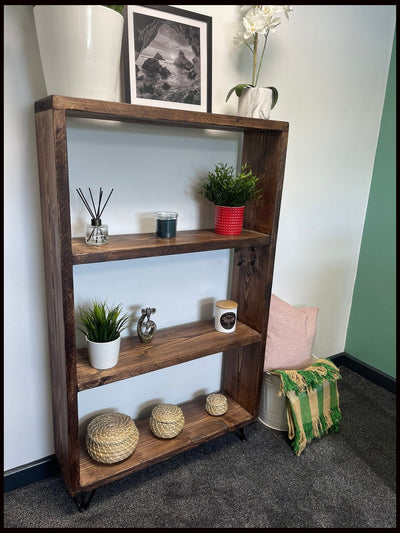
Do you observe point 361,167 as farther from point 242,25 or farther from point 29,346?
point 29,346

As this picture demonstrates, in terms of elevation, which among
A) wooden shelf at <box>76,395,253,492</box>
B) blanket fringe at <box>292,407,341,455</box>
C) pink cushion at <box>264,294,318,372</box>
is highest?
pink cushion at <box>264,294,318,372</box>

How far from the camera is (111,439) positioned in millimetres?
1315

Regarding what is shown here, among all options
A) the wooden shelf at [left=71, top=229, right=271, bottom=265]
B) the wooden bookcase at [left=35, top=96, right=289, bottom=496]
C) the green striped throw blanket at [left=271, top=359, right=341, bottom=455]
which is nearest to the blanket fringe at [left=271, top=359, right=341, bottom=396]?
the green striped throw blanket at [left=271, top=359, right=341, bottom=455]

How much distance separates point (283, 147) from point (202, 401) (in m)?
1.14

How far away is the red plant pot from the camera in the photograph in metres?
1.39

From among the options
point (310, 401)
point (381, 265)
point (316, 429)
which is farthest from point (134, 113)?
point (381, 265)

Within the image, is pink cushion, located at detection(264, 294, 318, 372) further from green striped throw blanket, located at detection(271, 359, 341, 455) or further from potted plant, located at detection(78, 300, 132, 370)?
potted plant, located at detection(78, 300, 132, 370)

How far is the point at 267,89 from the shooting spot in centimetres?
132

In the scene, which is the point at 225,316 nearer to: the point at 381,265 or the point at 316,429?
the point at 316,429

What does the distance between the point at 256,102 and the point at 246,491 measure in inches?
55.3

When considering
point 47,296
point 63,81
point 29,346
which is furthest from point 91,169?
point 29,346

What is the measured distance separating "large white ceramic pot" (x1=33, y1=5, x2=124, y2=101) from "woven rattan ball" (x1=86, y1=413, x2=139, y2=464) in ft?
3.57

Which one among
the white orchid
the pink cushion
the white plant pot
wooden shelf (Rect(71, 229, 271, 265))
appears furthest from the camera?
the pink cushion

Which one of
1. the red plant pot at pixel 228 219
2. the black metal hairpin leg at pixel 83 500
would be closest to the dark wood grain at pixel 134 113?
the red plant pot at pixel 228 219
